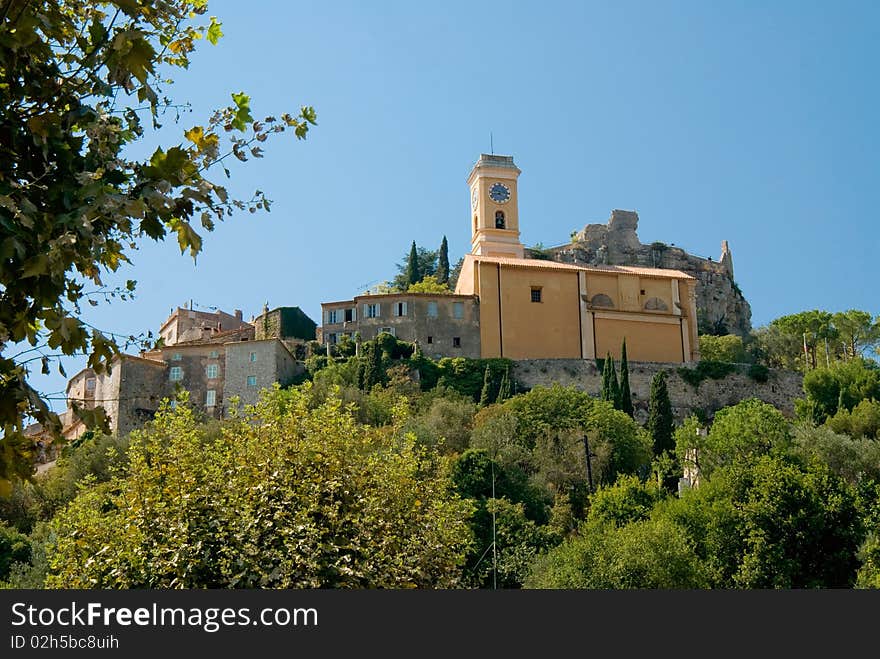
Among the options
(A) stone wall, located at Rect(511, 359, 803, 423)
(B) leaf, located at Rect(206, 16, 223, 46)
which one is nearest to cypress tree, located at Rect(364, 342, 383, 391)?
(A) stone wall, located at Rect(511, 359, 803, 423)

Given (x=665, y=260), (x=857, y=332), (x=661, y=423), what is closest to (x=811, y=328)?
(x=857, y=332)

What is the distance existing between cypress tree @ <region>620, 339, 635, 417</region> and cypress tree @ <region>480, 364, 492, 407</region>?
709 cm

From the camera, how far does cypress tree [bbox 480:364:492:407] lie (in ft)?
200

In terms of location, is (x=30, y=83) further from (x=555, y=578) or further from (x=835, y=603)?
(x=555, y=578)

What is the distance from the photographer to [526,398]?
5684 cm

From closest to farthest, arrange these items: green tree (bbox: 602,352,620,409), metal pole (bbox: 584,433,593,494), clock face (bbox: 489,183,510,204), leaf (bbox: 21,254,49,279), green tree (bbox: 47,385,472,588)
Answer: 1. leaf (bbox: 21,254,49,279)
2. green tree (bbox: 47,385,472,588)
3. metal pole (bbox: 584,433,593,494)
4. green tree (bbox: 602,352,620,409)
5. clock face (bbox: 489,183,510,204)

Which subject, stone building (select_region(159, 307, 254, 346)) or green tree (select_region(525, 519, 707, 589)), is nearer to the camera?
green tree (select_region(525, 519, 707, 589))

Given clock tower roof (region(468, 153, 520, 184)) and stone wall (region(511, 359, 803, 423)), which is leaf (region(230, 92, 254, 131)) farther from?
clock tower roof (region(468, 153, 520, 184))

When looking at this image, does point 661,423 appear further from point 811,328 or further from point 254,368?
point 811,328

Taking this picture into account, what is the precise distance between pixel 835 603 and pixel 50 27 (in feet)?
22.5

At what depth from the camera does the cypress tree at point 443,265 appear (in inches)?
3638

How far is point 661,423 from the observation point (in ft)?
185

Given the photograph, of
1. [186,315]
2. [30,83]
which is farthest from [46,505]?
[30,83]

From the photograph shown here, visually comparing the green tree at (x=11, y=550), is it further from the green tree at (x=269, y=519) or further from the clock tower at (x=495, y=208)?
the clock tower at (x=495, y=208)
